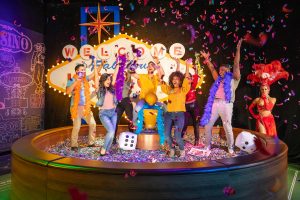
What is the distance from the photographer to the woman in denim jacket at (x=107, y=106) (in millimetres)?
4465

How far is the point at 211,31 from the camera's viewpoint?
7.06 metres

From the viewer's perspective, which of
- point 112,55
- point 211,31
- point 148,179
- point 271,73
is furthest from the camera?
point 112,55

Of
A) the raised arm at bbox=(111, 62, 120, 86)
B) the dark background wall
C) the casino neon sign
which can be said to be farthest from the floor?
the casino neon sign

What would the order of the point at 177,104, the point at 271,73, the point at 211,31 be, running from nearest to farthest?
1. the point at 177,104
2. the point at 271,73
3. the point at 211,31

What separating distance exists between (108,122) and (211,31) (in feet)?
12.1

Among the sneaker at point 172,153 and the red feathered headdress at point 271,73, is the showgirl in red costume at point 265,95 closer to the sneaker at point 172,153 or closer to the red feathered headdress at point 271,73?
the red feathered headdress at point 271,73

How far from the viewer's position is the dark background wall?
643 cm

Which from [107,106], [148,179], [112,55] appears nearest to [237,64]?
[107,106]

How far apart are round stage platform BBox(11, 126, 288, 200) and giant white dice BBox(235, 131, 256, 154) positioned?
127cm

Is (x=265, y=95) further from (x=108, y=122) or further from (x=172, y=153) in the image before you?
(x=108, y=122)

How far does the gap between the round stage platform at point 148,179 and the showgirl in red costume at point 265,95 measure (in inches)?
104

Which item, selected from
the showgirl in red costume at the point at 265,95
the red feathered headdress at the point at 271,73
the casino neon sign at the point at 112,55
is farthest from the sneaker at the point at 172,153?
the casino neon sign at the point at 112,55

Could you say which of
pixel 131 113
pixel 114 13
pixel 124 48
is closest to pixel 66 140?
pixel 131 113

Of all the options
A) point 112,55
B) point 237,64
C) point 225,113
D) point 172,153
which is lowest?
point 172,153
